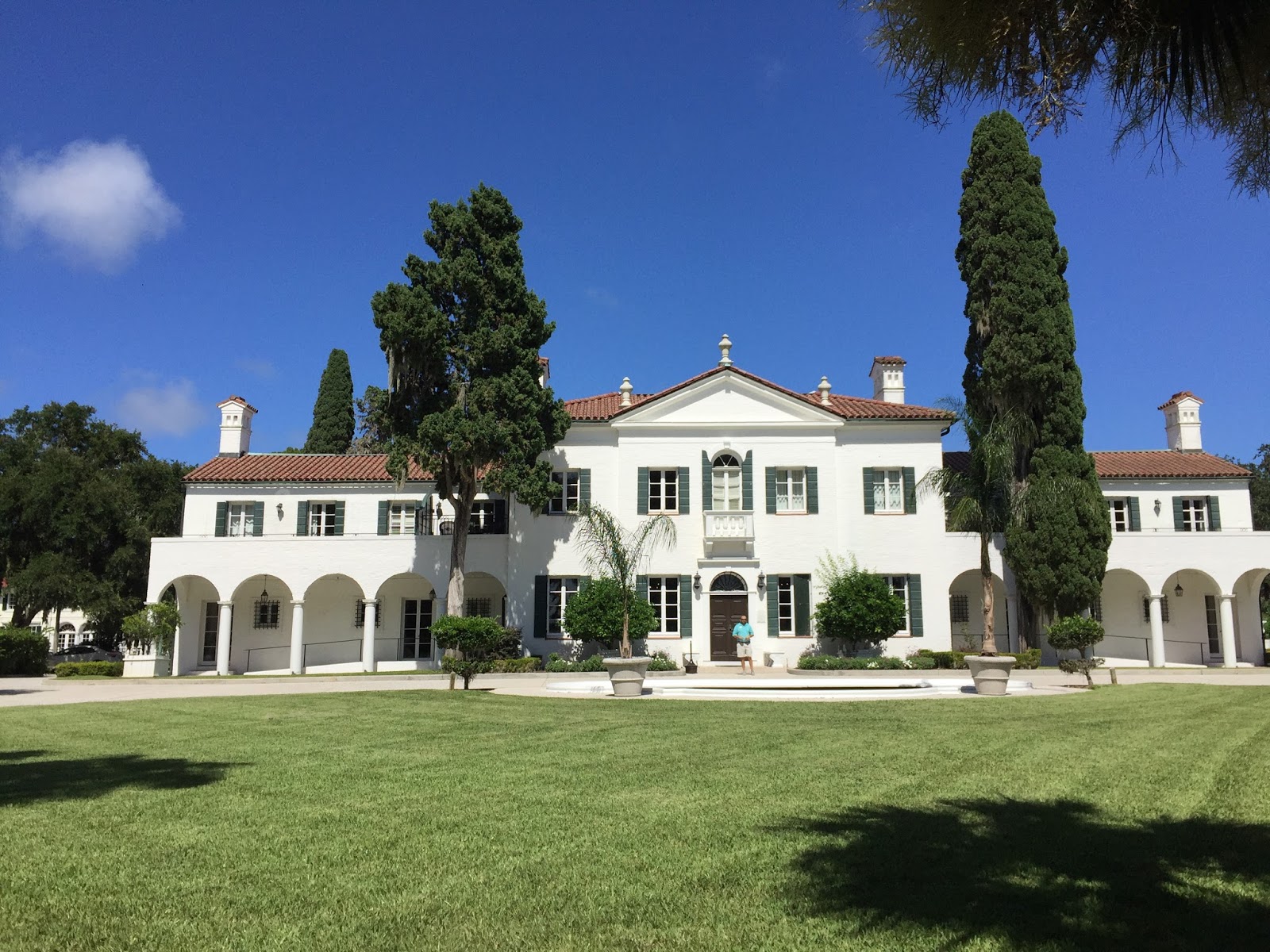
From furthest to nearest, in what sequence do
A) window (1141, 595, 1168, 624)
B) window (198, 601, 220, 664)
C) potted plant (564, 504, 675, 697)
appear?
window (198, 601, 220, 664)
window (1141, 595, 1168, 624)
potted plant (564, 504, 675, 697)

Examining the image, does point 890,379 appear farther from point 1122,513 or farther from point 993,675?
point 993,675

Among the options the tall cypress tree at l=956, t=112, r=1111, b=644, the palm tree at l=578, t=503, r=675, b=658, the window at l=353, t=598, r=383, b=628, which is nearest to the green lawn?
the tall cypress tree at l=956, t=112, r=1111, b=644

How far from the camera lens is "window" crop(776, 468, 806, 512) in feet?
99.0

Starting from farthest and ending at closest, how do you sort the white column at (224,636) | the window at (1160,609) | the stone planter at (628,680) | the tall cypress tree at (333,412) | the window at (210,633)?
the tall cypress tree at (333,412) → the window at (210,633) → the window at (1160,609) → the white column at (224,636) → the stone planter at (628,680)

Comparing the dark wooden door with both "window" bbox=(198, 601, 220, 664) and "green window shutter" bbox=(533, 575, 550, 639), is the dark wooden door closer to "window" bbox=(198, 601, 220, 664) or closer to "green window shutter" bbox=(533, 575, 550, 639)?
"green window shutter" bbox=(533, 575, 550, 639)

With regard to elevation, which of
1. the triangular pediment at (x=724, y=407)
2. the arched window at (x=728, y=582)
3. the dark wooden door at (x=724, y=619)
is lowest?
the dark wooden door at (x=724, y=619)

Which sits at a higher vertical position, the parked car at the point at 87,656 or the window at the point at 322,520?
the window at the point at 322,520

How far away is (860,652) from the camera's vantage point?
95.4 ft

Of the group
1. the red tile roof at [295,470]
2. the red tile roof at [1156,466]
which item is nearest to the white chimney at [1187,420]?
the red tile roof at [1156,466]

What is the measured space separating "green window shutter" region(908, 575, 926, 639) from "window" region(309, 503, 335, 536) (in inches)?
820

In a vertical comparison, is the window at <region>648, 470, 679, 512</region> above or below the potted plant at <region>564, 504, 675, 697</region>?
above

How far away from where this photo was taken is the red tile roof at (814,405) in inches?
1189

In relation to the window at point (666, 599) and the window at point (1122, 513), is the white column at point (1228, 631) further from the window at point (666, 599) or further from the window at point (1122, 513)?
the window at point (666, 599)

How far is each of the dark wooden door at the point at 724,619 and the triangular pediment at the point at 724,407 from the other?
19.8ft
